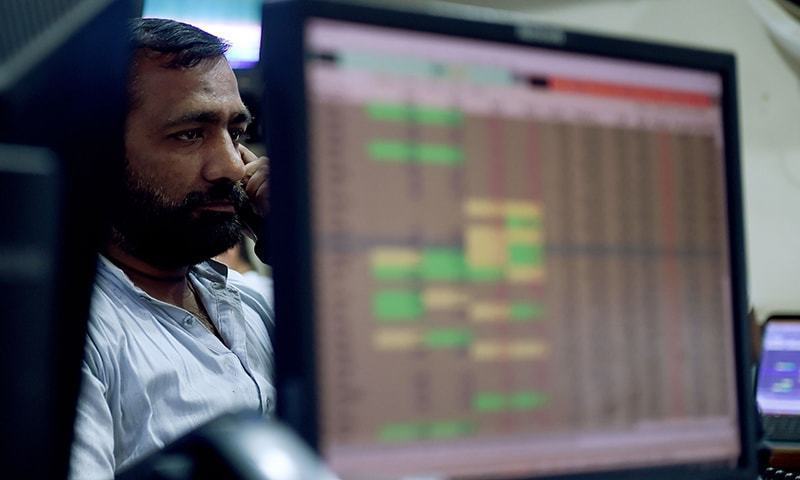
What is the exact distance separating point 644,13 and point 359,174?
206cm

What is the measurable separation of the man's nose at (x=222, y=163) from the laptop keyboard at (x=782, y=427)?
995 mm

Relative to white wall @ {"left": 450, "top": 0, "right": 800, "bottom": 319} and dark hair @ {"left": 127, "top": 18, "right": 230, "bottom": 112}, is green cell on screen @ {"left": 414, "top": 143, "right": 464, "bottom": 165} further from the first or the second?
white wall @ {"left": 450, "top": 0, "right": 800, "bottom": 319}

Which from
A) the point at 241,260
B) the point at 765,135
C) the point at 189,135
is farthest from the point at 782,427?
the point at 241,260

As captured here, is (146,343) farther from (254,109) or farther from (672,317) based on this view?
(672,317)

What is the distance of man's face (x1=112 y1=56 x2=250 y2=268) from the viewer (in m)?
1.24

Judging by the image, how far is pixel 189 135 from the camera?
1.27 metres

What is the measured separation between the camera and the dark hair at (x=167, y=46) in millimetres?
1239

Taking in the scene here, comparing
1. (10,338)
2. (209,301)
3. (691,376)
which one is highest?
(10,338)

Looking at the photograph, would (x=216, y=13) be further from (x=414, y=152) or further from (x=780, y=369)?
(x=414, y=152)

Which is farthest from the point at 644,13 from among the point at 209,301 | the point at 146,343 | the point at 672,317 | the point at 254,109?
the point at 672,317

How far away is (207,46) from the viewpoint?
128cm

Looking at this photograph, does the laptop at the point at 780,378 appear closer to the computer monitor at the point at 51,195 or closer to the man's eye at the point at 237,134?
the man's eye at the point at 237,134

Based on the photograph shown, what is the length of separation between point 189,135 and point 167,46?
13 centimetres

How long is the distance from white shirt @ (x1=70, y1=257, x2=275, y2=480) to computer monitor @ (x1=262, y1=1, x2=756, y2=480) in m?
0.49
